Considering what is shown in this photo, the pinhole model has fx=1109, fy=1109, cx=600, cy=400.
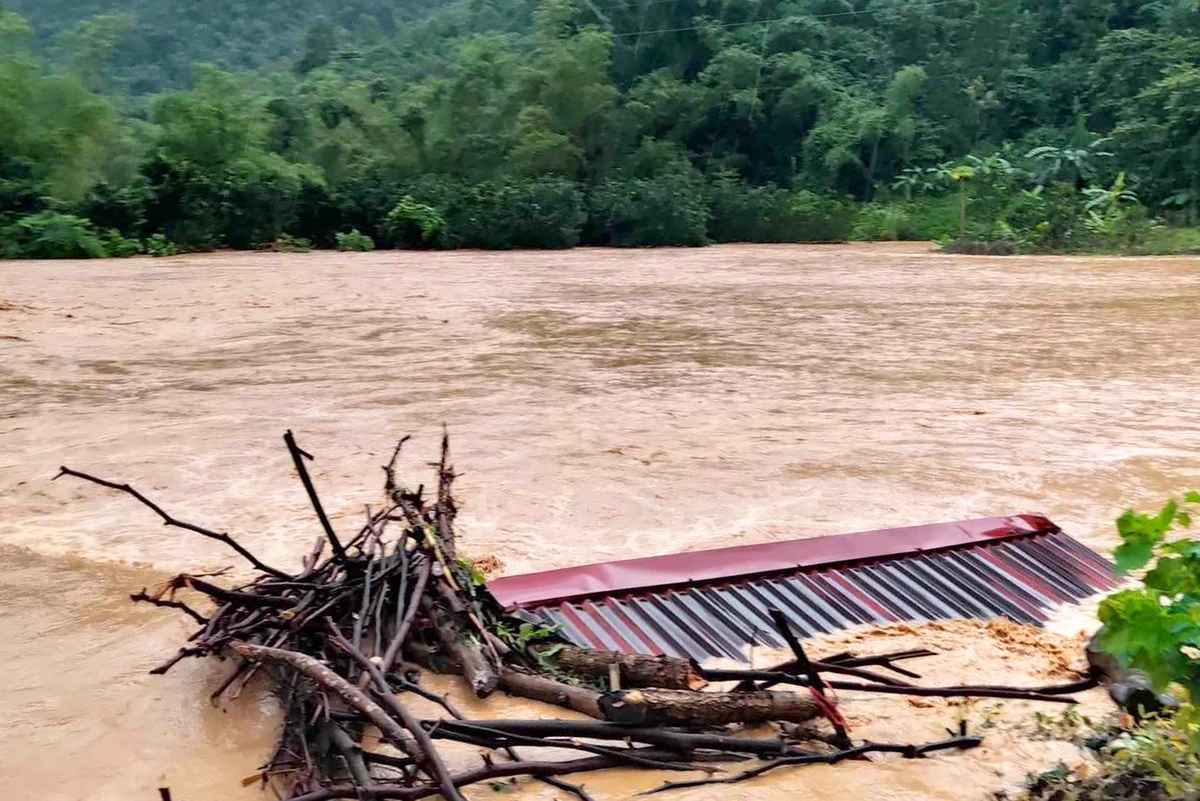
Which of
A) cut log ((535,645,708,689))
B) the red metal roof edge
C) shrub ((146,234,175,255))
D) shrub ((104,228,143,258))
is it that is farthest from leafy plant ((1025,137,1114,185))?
cut log ((535,645,708,689))

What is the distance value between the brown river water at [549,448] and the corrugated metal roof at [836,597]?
0.18m

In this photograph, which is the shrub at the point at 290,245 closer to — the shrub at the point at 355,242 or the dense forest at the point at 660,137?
the dense forest at the point at 660,137

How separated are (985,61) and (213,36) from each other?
1469 inches

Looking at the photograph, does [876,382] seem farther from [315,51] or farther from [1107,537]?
[315,51]

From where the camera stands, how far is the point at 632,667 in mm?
2518

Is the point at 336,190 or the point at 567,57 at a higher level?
the point at 567,57

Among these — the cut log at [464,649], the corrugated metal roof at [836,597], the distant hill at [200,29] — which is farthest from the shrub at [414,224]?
the distant hill at [200,29]

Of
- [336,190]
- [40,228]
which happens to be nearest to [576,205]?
[336,190]

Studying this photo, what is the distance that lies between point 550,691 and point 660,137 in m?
30.7

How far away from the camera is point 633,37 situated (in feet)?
120

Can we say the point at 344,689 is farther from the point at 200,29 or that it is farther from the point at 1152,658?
the point at 200,29

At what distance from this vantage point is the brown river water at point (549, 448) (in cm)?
262

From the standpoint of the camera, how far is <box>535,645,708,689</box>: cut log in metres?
2.46

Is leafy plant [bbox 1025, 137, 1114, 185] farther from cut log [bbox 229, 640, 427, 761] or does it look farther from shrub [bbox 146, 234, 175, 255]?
cut log [bbox 229, 640, 427, 761]
